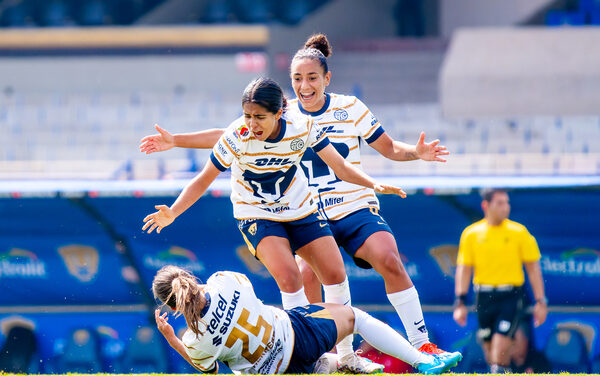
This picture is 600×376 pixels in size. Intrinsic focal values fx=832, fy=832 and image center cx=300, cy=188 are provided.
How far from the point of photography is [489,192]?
703cm

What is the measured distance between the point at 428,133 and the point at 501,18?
8911 mm

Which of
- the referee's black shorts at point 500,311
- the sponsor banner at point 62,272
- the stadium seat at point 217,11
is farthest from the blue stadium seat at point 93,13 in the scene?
the referee's black shorts at point 500,311

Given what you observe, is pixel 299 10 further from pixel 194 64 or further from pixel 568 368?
pixel 568 368

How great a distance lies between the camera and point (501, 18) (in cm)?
2402

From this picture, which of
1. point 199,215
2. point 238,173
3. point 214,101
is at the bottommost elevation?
point 214,101

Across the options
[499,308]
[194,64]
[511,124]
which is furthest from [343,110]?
[194,64]

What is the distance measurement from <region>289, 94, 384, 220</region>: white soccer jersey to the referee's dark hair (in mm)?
1879

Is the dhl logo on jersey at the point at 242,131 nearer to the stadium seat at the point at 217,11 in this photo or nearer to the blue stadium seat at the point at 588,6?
the blue stadium seat at the point at 588,6

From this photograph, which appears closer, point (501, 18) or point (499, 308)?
point (499, 308)

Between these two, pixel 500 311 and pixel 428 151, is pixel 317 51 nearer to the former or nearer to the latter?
pixel 428 151

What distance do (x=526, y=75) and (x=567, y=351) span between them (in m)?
14.3

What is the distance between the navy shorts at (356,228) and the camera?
5.30 metres

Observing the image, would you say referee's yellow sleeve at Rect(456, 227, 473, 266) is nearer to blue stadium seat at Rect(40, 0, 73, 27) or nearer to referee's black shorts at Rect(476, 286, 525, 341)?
referee's black shorts at Rect(476, 286, 525, 341)

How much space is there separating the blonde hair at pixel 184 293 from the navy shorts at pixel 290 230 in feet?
2.26
